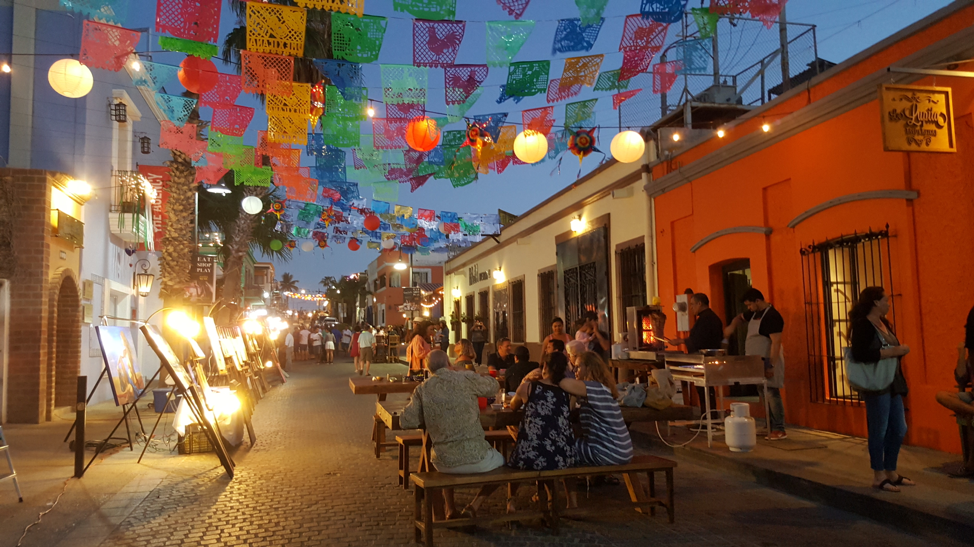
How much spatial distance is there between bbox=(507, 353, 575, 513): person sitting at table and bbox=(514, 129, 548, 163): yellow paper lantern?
6185 millimetres

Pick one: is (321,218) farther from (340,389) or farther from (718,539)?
(718,539)

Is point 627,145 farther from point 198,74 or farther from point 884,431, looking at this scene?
point 198,74

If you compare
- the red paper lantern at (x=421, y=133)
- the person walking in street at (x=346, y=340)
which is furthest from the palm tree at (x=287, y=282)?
the red paper lantern at (x=421, y=133)

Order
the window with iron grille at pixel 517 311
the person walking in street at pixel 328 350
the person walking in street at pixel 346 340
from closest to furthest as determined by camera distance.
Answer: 1. the window with iron grille at pixel 517 311
2. the person walking in street at pixel 328 350
3. the person walking in street at pixel 346 340

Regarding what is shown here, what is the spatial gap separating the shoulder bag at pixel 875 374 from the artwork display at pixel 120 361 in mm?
7305

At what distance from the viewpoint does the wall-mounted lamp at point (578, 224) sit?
650 inches

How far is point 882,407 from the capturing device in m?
5.77

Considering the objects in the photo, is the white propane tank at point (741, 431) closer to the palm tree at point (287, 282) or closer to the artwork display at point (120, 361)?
the artwork display at point (120, 361)

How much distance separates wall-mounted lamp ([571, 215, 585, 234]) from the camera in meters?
16.5

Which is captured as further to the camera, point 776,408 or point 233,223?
point 233,223

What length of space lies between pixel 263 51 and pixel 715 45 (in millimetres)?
8174

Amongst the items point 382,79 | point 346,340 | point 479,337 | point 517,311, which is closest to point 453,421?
point 382,79

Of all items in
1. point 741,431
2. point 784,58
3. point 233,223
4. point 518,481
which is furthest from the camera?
point 233,223

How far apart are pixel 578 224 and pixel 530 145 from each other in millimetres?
5955
